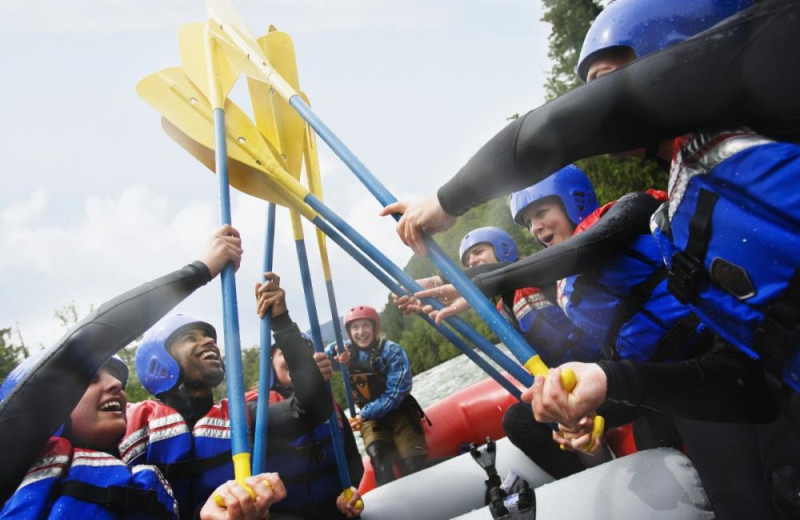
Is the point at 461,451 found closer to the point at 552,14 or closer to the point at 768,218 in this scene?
the point at 768,218

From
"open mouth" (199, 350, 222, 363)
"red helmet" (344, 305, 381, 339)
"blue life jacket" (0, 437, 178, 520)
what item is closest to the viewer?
"blue life jacket" (0, 437, 178, 520)

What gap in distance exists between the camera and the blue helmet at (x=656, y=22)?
58.6 inches

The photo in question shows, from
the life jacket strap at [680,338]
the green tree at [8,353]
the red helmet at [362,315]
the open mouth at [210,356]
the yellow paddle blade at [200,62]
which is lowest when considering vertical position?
the life jacket strap at [680,338]

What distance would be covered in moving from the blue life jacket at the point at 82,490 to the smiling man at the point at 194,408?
0.82 metres

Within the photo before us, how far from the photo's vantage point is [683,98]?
1.11 metres

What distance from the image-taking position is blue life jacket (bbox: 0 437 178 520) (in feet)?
5.68

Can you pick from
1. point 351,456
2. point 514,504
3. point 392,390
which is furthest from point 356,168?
point 392,390

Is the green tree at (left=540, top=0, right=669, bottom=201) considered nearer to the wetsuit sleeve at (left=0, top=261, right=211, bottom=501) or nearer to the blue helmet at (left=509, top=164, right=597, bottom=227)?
the blue helmet at (left=509, top=164, right=597, bottom=227)

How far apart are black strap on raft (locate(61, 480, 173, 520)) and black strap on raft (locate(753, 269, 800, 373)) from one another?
2.23 meters

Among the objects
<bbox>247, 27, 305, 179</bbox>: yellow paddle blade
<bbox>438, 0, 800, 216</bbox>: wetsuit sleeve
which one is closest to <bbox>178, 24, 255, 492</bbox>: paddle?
<bbox>247, 27, 305, 179</bbox>: yellow paddle blade

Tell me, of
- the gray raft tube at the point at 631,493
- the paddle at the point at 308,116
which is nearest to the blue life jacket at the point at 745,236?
the paddle at the point at 308,116

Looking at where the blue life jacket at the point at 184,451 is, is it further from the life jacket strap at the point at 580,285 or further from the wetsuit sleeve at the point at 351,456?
the life jacket strap at the point at 580,285

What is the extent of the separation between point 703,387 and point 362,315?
5097 mm

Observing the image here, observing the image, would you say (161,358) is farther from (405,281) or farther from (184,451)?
(405,281)
